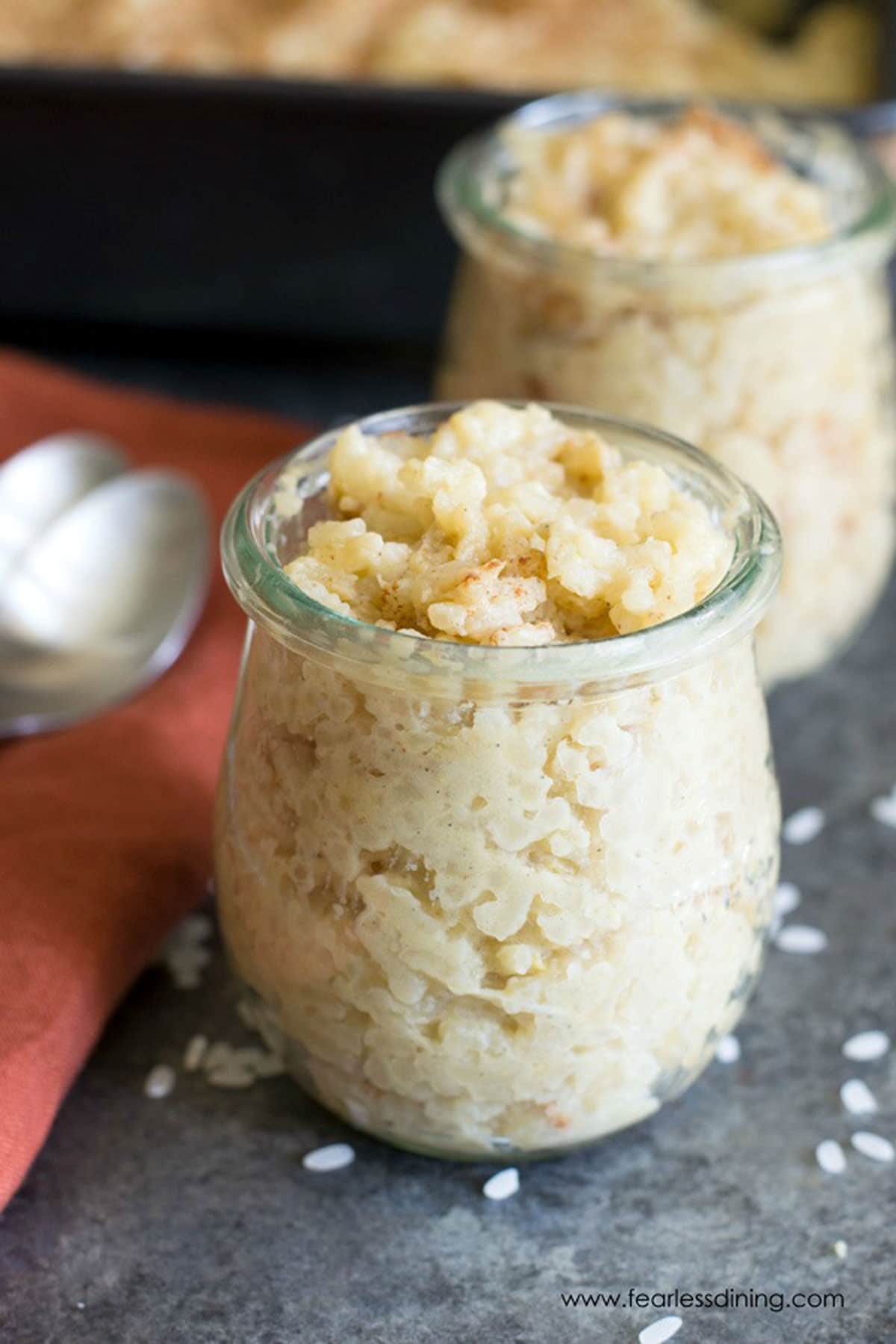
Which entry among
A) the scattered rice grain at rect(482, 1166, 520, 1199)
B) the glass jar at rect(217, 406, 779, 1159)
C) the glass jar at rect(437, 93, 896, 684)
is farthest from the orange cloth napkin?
the glass jar at rect(437, 93, 896, 684)

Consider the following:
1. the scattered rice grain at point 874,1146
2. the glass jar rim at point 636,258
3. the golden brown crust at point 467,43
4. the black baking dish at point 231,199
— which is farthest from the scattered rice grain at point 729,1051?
the golden brown crust at point 467,43

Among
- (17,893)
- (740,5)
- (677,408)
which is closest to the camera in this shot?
(17,893)

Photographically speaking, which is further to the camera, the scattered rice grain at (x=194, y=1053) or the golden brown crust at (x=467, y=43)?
the golden brown crust at (x=467, y=43)

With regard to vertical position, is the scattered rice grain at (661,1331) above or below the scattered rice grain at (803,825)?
above

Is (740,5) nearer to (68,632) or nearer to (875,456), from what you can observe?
(875,456)

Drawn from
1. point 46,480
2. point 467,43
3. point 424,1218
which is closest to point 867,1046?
point 424,1218

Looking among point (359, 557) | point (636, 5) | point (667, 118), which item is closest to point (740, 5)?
point (636, 5)

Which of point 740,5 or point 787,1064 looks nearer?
point 787,1064

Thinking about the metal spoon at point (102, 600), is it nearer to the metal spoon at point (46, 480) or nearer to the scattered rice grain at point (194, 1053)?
the metal spoon at point (46, 480)

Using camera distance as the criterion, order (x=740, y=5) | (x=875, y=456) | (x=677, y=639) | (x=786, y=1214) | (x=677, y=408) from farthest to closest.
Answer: (x=740, y=5)
(x=875, y=456)
(x=677, y=408)
(x=786, y=1214)
(x=677, y=639)
